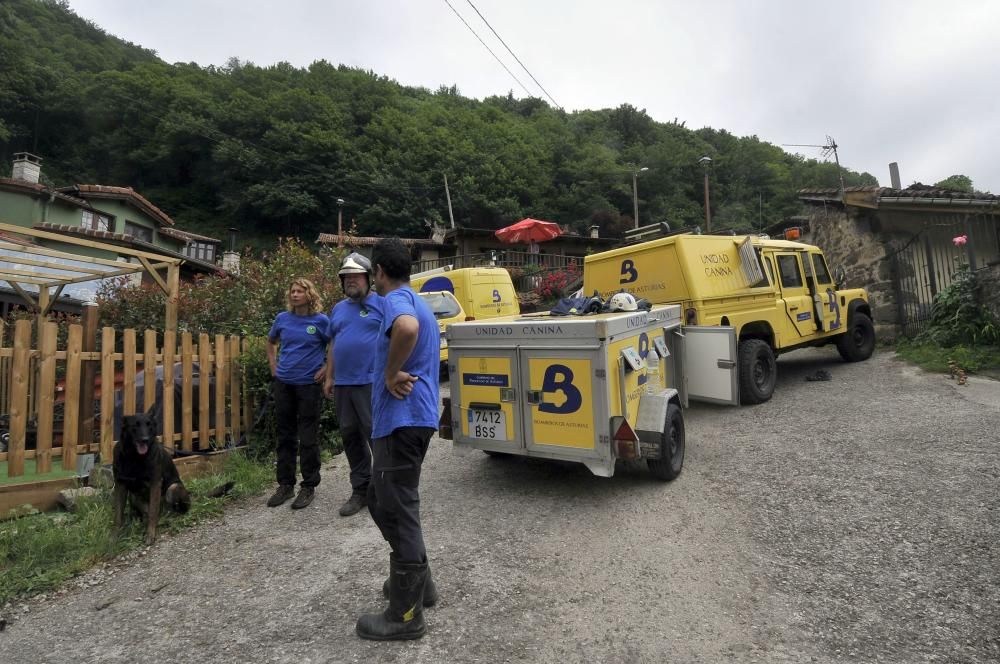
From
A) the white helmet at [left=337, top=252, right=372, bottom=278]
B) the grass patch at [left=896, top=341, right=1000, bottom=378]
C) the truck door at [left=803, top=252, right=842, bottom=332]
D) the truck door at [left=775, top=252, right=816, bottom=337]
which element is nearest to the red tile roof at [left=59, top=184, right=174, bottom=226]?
the white helmet at [left=337, top=252, right=372, bottom=278]

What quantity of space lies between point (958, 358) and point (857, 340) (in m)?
1.48

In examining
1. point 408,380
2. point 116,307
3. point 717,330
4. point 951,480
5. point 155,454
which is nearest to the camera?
point 408,380

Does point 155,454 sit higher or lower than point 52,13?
lower

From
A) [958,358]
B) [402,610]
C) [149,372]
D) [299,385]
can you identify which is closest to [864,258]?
[958,358]

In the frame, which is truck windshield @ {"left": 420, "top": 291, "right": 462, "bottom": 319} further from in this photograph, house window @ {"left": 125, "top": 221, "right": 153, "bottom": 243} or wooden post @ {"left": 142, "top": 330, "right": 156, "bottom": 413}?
house window @ {"left": 125, "top": 221, "right": 153, "bottom": 243}

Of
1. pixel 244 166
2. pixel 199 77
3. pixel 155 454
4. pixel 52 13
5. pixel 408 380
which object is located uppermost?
pixel 52 13

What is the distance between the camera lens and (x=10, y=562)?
3.31 m

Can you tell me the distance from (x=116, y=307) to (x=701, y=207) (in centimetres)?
4565

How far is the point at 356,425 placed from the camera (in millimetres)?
3893

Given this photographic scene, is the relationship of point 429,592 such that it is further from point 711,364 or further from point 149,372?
point 711,364

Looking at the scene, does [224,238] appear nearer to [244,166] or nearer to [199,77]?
[244,166]

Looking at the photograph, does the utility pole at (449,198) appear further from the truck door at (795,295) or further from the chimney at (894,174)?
the truck door at (795,295)

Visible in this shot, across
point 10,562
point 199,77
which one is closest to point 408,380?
point 10,562

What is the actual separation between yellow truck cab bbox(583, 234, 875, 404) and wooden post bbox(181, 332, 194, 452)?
17.4 ft
